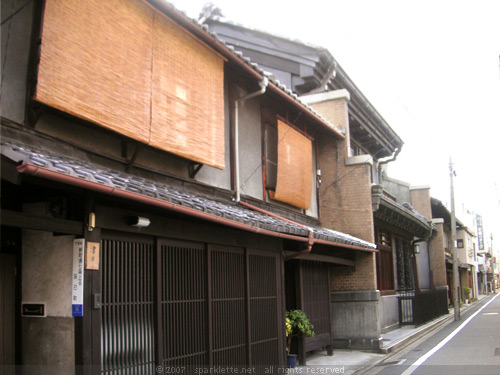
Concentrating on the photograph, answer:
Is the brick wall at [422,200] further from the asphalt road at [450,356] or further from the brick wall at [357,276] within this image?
the brick wall at [357,276]

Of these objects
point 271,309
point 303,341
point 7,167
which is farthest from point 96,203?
point 303,341

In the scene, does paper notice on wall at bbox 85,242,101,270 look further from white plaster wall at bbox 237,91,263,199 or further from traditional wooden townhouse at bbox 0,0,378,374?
white plaster wall at bbox 237,91,263,199

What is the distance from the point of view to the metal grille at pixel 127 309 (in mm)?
6938

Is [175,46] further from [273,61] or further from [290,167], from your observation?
[273,61]

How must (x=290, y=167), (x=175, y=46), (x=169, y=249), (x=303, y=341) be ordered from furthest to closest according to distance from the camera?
(x=290, y=167)
(x=303, y=341)
(x=175, y=46)
(x=169, y=249)

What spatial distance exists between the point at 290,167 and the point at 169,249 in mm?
6304

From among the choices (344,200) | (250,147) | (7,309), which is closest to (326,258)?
(344,200)

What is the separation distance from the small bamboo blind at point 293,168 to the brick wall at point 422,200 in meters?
16.7

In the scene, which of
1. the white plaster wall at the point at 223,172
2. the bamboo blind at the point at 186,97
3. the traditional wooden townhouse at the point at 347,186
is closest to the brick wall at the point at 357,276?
the traditional wooden townhouse at the point at 347,186

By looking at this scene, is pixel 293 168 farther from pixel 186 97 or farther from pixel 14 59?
pixel 14 59

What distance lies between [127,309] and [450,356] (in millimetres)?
9325

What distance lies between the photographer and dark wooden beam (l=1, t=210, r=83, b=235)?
226 inches

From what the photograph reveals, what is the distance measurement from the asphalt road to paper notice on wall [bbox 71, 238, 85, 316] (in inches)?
295

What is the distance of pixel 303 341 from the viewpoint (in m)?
12.7
